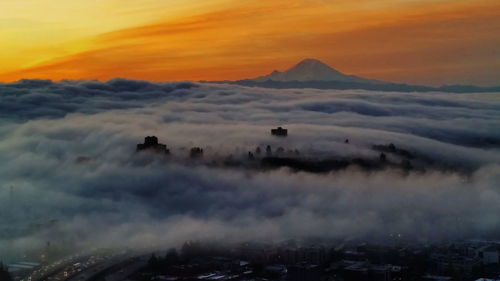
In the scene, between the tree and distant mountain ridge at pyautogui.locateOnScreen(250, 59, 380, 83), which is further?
distant mountain ridge at pyautogui.locateOnScreen(250, 59, 380, 83)

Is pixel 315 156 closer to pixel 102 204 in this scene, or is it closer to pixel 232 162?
pixel 232 162

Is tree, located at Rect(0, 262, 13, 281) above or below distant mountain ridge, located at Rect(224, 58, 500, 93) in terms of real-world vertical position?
below

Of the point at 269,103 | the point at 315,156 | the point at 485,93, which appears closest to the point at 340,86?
the point at 485,93

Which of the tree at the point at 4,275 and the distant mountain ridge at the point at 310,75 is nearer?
the tree at the point at 4,275

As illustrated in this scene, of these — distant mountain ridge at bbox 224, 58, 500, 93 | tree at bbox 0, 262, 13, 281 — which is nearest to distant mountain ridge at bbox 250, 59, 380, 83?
distant mountain ridge at bbox 224, 58, 500, 93

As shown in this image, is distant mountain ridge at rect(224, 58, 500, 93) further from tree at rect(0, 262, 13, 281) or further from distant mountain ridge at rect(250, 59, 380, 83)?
tree at rect(0, 262, 13, 281)

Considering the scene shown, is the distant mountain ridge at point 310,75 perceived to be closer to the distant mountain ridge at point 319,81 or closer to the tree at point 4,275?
the distant mountain ridge at point 319,81

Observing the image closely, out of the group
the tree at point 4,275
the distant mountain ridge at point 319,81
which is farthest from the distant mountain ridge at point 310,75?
the tree at point 4,275

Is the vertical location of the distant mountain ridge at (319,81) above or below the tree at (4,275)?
above
